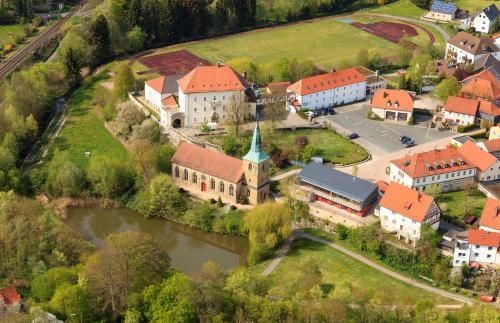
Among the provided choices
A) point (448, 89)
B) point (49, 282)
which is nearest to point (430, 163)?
point (448, 89)

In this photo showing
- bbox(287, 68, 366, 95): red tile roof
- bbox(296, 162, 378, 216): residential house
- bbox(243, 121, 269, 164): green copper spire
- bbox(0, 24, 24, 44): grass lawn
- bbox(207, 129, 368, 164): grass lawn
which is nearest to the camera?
bbox(296, 162, 378, 216): residential house

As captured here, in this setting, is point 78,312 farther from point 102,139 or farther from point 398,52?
point 398,52

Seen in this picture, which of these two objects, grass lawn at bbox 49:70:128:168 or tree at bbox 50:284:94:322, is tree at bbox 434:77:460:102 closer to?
grass lawn at bbox 49:70:128:168

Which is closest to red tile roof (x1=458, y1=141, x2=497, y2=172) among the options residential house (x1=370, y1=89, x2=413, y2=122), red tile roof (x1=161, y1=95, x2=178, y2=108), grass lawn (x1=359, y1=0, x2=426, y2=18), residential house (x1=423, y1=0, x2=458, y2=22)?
residential house (x1=370, y1=89, x2=413, y2=122)

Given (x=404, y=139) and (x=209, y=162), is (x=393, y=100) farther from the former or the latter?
(x=209, y=162)

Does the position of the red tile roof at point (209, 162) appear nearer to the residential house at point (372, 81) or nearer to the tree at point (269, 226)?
the tree at point (269, 226)

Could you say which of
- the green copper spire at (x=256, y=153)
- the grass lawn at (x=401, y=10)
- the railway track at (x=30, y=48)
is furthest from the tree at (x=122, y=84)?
the grass lawn at (x=401, y=10)
